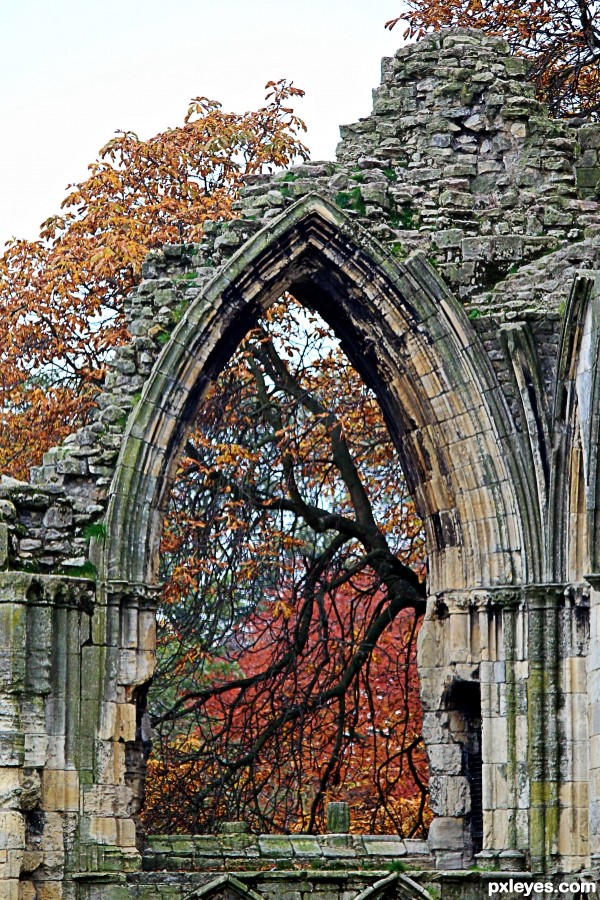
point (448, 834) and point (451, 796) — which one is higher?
point (451, 796)

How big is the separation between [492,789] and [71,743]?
2.86 meters

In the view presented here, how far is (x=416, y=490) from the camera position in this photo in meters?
16.5

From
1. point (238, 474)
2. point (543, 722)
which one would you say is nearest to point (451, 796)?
point (543, 722)

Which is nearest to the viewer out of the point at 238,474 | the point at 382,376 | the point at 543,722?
the point at 543,722

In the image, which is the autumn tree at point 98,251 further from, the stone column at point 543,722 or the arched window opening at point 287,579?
the stone column at point 543,722

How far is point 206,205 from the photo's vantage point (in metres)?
20.4

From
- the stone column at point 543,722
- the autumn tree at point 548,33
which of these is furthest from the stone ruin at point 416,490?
the autumn tree at point 548,33

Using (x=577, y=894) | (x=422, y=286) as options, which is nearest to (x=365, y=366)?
(x=422, y=286)

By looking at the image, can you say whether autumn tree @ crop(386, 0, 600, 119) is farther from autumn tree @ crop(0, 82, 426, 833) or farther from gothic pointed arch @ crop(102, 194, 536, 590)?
gothic pointed arch @ crop(102, 194, 536, 590)

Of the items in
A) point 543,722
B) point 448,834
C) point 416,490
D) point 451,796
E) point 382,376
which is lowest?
point 448,834

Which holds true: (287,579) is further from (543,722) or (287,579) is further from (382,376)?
(543,722)

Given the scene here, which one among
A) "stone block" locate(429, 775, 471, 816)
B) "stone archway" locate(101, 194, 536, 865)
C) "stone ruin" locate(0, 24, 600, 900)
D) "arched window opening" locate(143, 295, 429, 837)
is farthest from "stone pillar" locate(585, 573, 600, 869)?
"arched window opening" locate(143, 295, 429, 837)

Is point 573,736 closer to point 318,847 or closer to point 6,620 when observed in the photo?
point 318,847

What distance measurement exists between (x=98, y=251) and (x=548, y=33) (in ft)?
17.1
